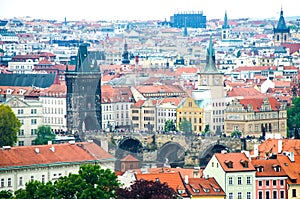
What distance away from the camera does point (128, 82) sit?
118625mm

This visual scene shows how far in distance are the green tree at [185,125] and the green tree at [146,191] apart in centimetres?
4453

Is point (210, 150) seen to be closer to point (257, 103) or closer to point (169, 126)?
point (257, 103)

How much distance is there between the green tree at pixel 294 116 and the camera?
9556 cm

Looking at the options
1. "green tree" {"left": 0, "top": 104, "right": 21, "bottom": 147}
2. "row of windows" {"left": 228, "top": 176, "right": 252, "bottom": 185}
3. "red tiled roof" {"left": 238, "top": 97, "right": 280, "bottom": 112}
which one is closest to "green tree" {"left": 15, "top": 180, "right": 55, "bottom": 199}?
"row of windows" {"left": 228, "top": 176, "right": 252, "bottom": 185}

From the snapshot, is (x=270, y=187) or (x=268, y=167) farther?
(x=268, y=167)

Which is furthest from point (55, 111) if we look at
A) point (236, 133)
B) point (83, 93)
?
point (236, 133)

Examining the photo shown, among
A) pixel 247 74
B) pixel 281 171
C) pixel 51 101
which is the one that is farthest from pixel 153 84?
pixel 281 171

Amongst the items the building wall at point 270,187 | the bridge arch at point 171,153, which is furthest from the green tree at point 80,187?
the bridge arch at point 171,153

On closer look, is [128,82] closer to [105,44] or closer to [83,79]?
[83,79]

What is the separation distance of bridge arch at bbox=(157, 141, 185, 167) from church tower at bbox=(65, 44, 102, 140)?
11506 millimetres

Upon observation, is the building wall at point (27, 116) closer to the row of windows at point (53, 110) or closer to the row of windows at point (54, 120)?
the row of windows at point (54, 120)

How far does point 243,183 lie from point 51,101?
1934 inches

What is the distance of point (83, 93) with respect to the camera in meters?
102

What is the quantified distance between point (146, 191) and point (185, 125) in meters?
47.7
